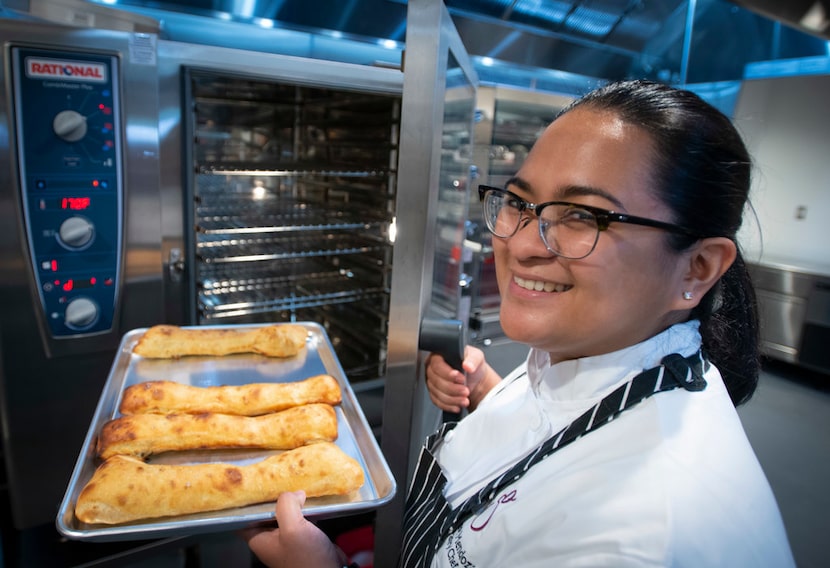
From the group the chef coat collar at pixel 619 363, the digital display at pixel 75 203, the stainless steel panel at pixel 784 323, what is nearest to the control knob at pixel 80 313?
the digital display at pixel 75 203

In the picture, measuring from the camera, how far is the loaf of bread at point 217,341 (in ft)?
4.62

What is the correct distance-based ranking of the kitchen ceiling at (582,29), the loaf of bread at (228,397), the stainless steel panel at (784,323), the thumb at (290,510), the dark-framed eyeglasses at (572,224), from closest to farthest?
the dark-framed eyeglasses at (572,224) < the thumb at (290,510) < the loaf of bread at (228,397) < the kitchen ceiling at (582,29) < the stainless steel panel at (784,323)

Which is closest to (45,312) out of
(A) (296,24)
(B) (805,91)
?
(A) (296,24)

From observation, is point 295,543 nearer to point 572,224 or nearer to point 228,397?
point 228,397

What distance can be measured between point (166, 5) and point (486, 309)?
2153mm

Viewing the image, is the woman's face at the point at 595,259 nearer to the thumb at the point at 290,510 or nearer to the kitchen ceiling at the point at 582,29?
the thumb at the point at 290,510

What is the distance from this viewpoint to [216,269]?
8.26 feet

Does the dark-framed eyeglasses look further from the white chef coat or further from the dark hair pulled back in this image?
the white chef coat

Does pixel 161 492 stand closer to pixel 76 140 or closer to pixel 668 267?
pixel 668 267

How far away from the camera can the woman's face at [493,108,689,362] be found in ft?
2.53

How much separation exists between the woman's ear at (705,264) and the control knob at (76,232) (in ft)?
5.36

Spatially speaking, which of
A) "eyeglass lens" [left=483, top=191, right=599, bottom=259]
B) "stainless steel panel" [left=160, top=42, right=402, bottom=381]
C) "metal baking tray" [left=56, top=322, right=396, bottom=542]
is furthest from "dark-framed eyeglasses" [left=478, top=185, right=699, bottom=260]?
"stainless steel panel" [left=160, top=42, right=402, bottom=381]

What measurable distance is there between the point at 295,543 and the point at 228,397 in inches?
19.0

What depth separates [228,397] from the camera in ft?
4.08
